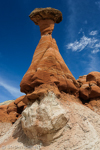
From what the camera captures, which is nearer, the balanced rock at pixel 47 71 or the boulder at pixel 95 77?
the balanced rock at pixel 47 71

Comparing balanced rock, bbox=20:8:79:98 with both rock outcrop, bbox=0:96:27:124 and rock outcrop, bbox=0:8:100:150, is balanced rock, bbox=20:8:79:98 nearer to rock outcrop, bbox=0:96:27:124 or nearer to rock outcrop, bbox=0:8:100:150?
rock outcrop, bbox=0:8:100:150

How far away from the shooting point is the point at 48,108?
7312mm

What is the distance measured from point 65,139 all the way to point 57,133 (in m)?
0.65

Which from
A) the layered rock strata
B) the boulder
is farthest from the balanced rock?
the boulder

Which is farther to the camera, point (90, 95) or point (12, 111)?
point (12, 111)

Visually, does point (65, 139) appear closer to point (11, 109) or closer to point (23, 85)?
point (23, 85)

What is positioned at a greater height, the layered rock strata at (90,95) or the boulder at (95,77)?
the boulder at (95,77)

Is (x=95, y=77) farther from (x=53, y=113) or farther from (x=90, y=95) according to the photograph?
(x=53, y=113)

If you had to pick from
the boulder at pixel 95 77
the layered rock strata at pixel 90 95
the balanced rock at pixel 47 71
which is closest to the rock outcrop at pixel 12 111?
the balanced rock at pixel 47 71

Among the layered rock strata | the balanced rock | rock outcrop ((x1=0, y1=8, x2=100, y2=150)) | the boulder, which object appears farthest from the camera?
the boulder

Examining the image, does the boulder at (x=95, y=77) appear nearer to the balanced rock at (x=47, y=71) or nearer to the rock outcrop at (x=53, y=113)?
the rock outcrop at (x=53, y=113)

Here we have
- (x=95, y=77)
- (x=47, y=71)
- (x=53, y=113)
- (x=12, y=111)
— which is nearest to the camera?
(x=53, y=113)

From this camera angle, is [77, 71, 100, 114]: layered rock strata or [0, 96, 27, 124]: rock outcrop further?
[0, 96, 27, 124]: rock outcrop

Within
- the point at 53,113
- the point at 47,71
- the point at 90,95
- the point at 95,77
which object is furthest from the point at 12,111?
the point at 95,77
